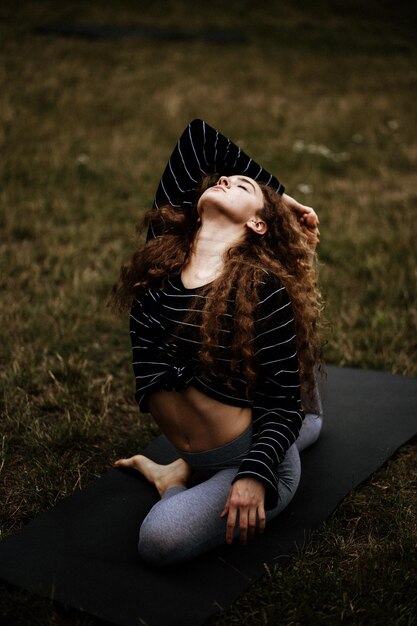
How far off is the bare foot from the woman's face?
97cm

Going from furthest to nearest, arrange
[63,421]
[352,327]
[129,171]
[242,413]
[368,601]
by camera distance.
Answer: [129,171] < [352,327] < [63,421] < [242,413] < [368,601]

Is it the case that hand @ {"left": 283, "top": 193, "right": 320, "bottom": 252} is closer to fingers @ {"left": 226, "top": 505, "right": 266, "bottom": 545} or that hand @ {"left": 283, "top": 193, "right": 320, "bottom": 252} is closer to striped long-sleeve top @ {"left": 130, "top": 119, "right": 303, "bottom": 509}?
striped long-sleeve top @ {"left": 130, "top": 119, "right": 303, "bottom": 509}

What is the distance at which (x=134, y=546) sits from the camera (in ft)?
8.32

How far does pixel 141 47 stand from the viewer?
12.7m

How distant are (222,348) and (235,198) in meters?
0.53

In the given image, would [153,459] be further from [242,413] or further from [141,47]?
[141,47]

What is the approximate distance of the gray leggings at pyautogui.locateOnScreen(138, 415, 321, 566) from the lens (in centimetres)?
240

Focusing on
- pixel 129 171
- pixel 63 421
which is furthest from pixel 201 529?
pixel 129 171

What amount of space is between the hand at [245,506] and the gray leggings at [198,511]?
122 mm

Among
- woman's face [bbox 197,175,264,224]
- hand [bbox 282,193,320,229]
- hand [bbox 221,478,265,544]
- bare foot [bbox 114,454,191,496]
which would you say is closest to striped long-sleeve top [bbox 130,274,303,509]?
hand [bbox 221,478,265,544]

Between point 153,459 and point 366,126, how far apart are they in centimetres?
686

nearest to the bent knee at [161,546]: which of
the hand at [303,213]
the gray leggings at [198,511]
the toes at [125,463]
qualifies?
the gray leggings at [198,511]

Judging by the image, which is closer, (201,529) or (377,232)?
(201,529)

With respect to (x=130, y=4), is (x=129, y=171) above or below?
below
